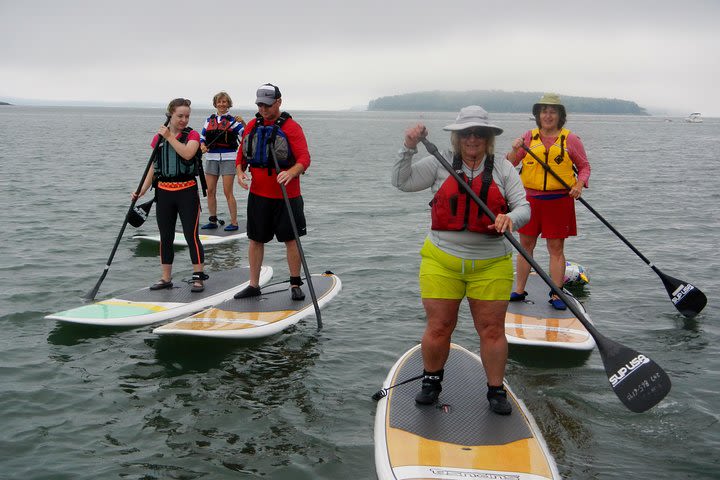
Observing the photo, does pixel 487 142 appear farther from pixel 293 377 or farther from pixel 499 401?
pixel 293 377

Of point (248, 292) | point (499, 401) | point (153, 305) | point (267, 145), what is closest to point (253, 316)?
point (248, 292)

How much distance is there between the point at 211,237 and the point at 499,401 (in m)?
8.35

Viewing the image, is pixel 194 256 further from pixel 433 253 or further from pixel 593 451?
pixel 593 451

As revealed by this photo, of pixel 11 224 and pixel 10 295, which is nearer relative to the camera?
pixel 10 295

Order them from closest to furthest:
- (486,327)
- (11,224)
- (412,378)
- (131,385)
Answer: (486,327), (412,378), (131,385), (11,224)

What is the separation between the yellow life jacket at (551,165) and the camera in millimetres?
7246

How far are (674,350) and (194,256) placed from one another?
5.74 meters

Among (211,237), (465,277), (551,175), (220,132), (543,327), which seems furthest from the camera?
(211,237)

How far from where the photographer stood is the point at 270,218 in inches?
305

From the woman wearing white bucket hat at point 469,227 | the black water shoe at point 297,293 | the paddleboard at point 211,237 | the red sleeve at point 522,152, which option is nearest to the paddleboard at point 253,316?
the black water shoe at point 297,293

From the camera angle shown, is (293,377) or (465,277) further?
(293,377)


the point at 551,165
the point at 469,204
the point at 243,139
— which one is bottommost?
the point at 469,204

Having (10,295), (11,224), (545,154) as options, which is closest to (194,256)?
(10,295)

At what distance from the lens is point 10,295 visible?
875 centimetres
